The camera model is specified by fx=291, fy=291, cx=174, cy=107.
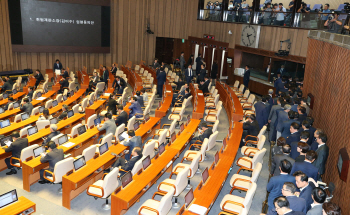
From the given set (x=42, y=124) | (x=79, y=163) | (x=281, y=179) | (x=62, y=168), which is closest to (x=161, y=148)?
(x=79, y=163)

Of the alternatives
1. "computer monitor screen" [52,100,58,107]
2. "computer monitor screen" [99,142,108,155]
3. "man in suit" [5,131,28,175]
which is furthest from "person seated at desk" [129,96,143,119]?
"man in suit" [5,131,28,175]

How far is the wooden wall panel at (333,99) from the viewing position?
18.6 feet

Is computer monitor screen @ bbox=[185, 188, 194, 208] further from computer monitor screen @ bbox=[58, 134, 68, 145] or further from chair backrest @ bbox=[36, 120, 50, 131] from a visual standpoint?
chair backrest @ bbox=[36, 120, 50, 131]

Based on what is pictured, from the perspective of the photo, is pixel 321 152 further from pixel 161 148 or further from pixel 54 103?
pixel 54 103

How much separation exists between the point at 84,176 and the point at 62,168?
21.7 inches

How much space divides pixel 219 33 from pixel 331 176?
1376 centimetres

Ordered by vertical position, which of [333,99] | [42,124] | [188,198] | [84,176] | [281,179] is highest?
[333,99]

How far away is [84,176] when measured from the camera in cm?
593

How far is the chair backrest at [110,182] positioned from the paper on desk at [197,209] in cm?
166

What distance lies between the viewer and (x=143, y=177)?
599 centimetres

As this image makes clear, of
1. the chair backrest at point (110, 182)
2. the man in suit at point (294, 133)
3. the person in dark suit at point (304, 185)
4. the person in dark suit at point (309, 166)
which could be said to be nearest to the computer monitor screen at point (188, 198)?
the chair backrest at point (110, 182)

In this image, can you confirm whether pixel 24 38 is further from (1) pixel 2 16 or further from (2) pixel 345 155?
(2) pixel 345 155

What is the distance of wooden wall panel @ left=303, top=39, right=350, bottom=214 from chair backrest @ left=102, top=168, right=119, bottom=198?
4.16m

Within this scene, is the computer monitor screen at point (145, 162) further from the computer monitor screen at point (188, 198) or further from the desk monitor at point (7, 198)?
the desk monitor at point (7, 198)
